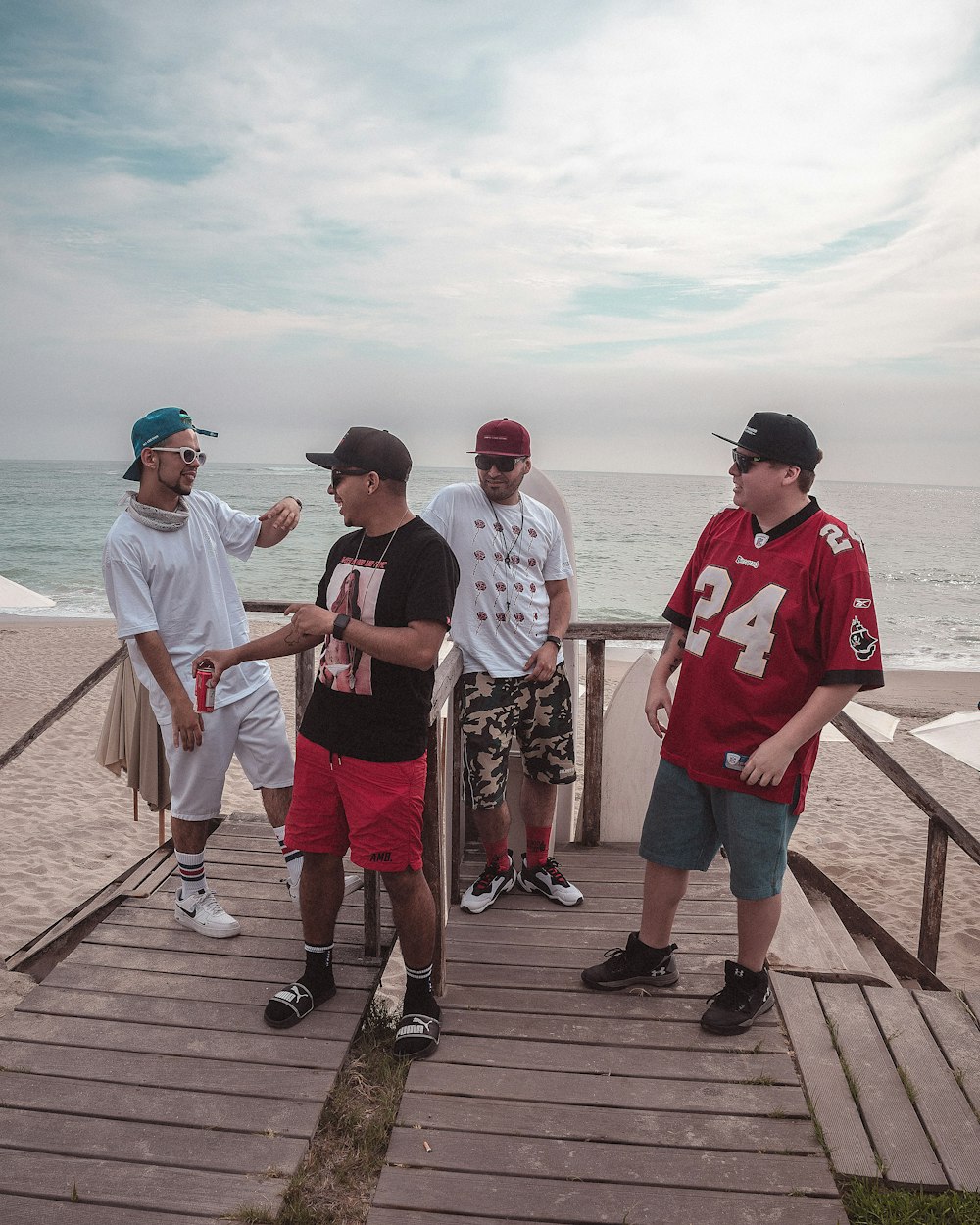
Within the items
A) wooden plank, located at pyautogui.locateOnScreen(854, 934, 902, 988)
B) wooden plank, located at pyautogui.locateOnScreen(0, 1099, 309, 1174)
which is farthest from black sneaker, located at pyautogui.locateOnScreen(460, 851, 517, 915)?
wooden plank, located at pyautogui.locateOnScreen(854, 934, 902, 988)

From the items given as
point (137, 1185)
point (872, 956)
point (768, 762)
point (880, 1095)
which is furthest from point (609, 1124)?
point (872, 956)

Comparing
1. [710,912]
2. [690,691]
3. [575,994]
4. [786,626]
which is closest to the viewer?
[786,626]

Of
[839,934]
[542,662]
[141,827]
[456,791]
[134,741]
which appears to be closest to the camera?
[542,662]

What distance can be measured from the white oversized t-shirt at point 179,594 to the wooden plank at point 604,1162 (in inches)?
63.5

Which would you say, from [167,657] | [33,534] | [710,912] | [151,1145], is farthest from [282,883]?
[33,534]

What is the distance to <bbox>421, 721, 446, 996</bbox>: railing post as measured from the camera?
273 cm

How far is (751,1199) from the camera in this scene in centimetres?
211

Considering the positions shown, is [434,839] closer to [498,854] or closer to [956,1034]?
[498,854]

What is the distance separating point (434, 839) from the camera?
2.79m

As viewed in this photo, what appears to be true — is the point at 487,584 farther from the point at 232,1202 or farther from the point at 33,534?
the point at 33,534

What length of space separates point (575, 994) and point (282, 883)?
145 cm

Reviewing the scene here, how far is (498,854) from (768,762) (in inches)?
58.6

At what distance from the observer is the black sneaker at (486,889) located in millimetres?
3480

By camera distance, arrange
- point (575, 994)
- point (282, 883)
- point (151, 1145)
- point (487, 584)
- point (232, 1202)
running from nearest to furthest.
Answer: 1. point (232, 1202)
2. point (151, 1145)
3. point (575, 994)
4. point (487, 584)
5. point (282, 883)
